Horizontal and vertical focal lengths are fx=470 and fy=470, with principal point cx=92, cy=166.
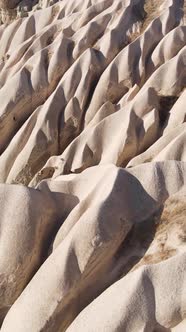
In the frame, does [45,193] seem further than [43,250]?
Yes

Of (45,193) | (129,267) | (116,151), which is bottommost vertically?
(116,151)

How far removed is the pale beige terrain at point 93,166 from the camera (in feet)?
12.9

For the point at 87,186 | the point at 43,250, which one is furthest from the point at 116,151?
the point at 43,250

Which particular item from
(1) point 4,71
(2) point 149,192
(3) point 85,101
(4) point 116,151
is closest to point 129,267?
(2) point 149,192

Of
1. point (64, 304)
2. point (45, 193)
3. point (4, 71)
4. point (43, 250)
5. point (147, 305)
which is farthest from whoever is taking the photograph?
point (4, 71)

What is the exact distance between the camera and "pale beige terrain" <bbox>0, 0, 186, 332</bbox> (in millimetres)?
3928

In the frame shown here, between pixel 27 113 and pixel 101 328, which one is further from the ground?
pixel 101 328

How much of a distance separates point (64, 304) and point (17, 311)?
1.50 ft

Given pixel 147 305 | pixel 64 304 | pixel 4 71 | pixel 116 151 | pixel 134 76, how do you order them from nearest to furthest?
pixel 147 305 < pixel 64 304 < pixel 116 151 < pixel 134 76 < pixel 4 71

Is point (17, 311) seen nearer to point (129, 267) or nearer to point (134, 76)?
point (129, 267)

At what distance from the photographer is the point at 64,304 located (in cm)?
397

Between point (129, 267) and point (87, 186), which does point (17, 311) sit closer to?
point (129, 267)

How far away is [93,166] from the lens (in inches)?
234

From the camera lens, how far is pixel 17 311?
4.12m
